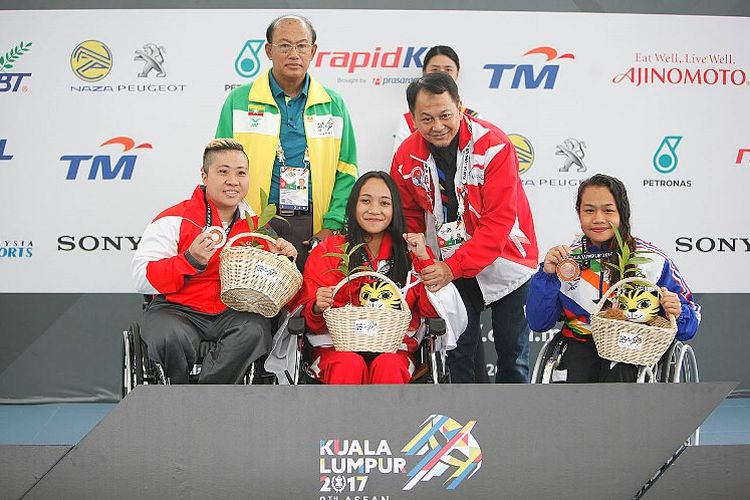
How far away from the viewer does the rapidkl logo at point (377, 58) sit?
509 centimetres

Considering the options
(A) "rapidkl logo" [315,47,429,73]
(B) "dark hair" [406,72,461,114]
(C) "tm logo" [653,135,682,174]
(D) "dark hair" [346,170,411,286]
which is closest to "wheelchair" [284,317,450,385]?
(D) "dark hair" [346,170,411,286]

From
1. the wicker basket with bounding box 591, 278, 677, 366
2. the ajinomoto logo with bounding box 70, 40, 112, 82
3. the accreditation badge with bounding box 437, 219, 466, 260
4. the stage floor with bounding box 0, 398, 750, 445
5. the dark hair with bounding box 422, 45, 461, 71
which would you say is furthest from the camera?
the ajinomoto logo with bounding box 70, 40, 112, 82

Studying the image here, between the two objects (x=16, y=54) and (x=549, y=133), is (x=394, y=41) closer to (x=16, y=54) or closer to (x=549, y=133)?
(x=549, y=133)

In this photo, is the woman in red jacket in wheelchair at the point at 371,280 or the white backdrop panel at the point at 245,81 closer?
the woman in red jacket in wheelchair at the point at 371,280

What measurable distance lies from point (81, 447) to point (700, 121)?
407 cm

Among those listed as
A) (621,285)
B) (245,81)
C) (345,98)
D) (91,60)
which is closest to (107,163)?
(91,60)

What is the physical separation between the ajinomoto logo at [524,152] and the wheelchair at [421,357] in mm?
1856

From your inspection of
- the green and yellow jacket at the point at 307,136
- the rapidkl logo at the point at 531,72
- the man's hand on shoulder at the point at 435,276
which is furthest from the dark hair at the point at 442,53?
the man's hand on shoulder at the point at 435,276

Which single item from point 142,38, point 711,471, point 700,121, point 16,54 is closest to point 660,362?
point 711,471

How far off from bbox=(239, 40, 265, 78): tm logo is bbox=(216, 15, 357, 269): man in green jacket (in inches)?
44.0

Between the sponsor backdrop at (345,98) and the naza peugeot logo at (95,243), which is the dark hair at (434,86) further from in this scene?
the naza peugeot logo at (95,243)

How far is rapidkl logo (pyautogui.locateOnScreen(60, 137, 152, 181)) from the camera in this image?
5125mm

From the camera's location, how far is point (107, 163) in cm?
512

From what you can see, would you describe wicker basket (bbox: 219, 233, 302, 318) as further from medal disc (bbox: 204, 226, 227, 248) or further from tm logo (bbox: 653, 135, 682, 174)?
tm logo (bbox: 653, 135, 682, 174)
